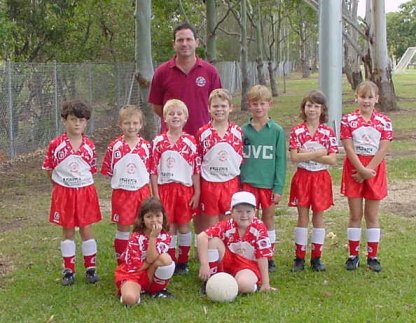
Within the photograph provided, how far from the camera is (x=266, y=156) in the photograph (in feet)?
20.4

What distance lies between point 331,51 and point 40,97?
6153 mm

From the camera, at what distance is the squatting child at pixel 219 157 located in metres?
6.07

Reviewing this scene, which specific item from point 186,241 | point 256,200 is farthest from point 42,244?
point 256,200

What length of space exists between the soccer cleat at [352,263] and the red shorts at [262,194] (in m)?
0.90

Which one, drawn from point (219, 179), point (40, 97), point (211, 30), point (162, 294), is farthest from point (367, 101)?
point (211, 30)

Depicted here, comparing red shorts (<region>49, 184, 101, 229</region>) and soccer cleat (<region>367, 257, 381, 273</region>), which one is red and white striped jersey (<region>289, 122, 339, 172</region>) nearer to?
soccer cleat (<region>367, 257, 381, 273</region>)

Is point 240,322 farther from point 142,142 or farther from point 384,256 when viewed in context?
point 384,256

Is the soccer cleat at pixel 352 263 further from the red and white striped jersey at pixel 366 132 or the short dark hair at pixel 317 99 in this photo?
the short dark hair at pixel 317 99

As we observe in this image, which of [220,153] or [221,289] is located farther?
[220,153]

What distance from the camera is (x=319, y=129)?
20.6 feet

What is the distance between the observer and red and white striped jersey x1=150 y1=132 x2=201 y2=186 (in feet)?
20.0

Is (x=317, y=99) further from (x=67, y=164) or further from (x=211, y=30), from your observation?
(x=211, y=30)

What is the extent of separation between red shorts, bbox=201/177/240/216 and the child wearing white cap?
9.2 inches

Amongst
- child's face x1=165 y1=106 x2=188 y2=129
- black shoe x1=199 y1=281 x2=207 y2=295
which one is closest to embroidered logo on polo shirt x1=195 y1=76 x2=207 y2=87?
child's face x1=165 y1=106 x2=188 y2=129
